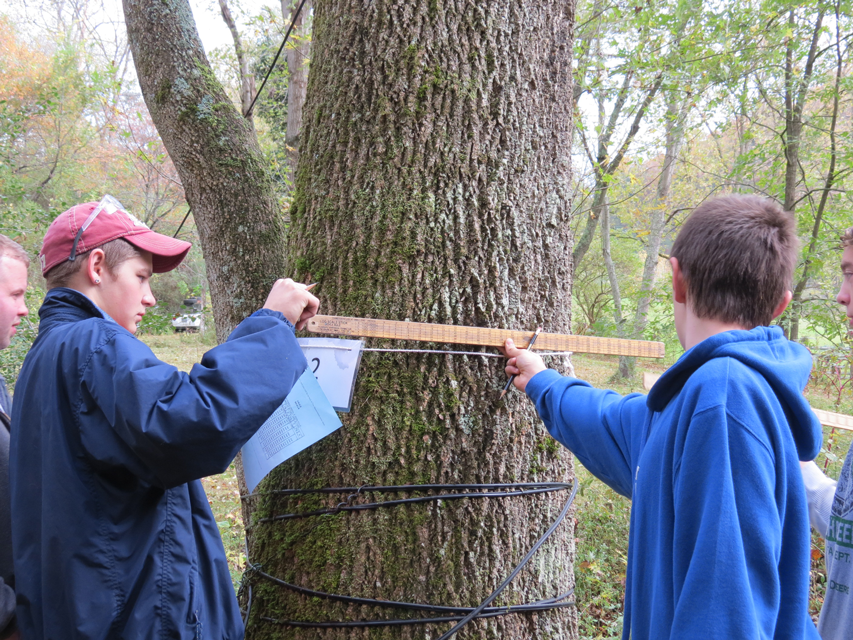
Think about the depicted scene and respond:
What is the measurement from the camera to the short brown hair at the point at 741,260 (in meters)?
1.27

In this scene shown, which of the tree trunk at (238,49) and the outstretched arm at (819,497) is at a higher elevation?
the tree trunk at (238,49)

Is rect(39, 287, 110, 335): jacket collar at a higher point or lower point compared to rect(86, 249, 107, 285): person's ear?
lower

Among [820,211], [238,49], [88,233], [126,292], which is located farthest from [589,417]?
[238,49]

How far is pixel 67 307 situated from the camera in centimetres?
140

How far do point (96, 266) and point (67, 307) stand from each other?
140mm

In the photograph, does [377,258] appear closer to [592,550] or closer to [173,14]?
[173,14]

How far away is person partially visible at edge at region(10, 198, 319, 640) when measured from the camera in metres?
1.21

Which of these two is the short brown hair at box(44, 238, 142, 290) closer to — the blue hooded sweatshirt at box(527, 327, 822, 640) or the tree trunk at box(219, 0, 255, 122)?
the blue hooded sweatshirt at box(527, 327, 822, 640)

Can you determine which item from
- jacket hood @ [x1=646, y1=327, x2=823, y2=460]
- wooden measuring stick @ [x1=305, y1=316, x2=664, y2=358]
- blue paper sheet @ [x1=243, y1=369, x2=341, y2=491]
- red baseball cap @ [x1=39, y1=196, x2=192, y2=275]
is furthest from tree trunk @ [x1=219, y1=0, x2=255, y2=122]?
jacket hood @ [x1=646, y1=327, x2=823, y2=460]

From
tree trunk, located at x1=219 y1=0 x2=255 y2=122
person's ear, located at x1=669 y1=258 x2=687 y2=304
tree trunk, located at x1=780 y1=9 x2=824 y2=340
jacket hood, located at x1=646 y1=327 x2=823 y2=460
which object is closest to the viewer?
jacket hood, located at x1=646 y1=327 x2=823 y2=460

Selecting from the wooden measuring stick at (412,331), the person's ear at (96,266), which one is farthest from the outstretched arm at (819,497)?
the person's ear at (96,266)

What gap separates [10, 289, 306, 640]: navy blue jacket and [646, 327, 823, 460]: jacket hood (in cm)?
97

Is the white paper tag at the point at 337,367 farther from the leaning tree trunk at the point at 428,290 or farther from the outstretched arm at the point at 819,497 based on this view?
the outstretched arm at the point at 819,497

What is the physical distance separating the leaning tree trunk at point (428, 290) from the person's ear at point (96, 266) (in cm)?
66
